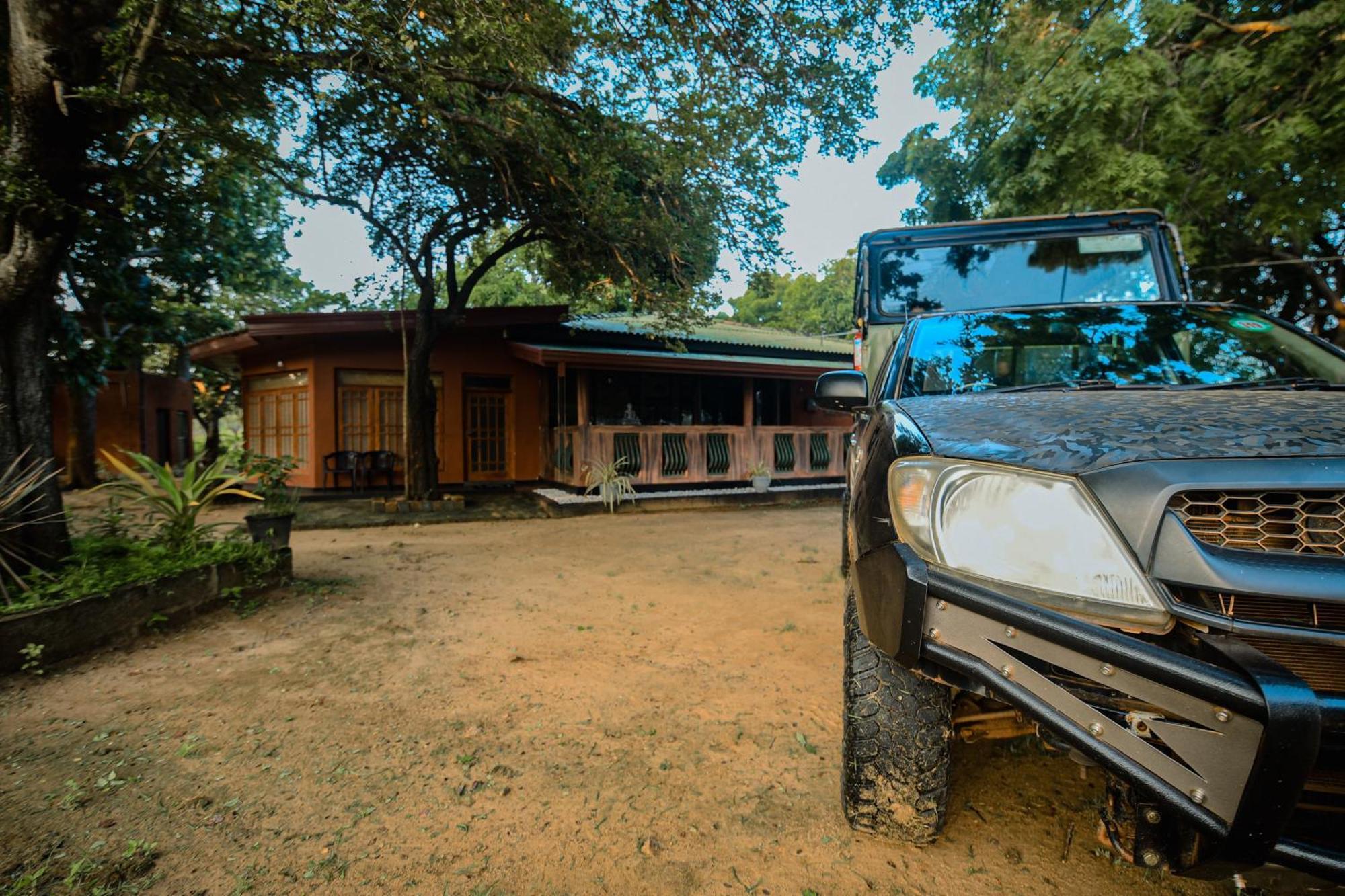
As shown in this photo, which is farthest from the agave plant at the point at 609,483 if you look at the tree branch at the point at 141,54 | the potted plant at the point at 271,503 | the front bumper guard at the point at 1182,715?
the front bumper guard at the point at 1182,715

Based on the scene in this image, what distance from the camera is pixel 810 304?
120ft

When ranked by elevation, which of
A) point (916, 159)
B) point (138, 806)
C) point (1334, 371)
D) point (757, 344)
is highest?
point (916, 159)

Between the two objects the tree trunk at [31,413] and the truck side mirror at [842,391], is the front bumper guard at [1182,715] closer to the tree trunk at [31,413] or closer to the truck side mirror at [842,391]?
the truck side mirror at [842,391]

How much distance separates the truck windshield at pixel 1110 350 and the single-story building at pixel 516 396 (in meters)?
8.31

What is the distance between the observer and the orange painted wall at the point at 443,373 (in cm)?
1135

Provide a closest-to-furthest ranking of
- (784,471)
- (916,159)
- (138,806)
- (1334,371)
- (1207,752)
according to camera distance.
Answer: (1207,752) → (138,806) → (1334,371) → (916,159) → (784,471)

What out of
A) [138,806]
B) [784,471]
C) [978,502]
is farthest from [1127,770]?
[784,471]

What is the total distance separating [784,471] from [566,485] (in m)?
4.50

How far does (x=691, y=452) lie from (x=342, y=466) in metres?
6.51

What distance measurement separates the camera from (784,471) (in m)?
12.8

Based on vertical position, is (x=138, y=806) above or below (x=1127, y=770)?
below

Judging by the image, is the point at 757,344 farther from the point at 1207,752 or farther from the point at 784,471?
the point at 1207,752

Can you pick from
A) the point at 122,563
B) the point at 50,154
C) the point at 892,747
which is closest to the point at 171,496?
the point at 122,563

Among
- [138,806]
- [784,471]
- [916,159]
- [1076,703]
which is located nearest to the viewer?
[1076,703]
